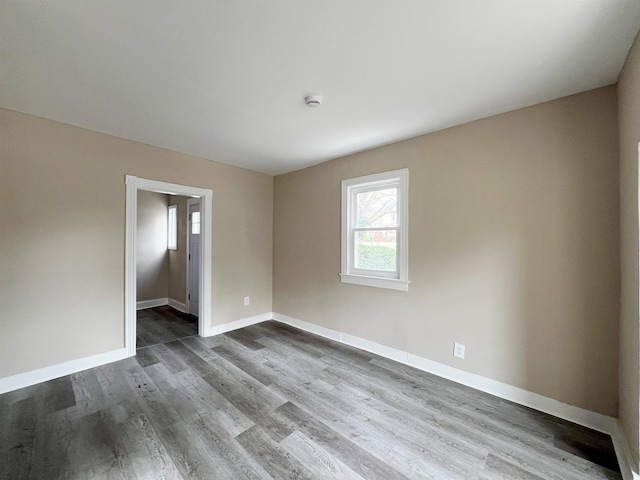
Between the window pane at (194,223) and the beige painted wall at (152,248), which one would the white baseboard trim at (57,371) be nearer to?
the window pane at (194,223)

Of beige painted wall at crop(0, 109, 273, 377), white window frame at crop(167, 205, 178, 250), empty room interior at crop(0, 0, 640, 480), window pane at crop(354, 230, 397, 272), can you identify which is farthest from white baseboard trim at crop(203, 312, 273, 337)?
white window frame at crop(167, 205, 178, 250)

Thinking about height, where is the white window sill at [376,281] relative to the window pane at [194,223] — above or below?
below

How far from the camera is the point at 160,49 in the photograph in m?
1.58

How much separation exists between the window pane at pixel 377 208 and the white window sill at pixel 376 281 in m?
0.66

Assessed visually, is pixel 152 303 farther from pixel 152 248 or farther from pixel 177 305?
pixel 152 248

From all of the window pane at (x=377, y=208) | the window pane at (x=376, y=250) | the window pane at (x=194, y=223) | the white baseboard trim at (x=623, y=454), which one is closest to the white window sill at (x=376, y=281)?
the window pane at (x=376, y=250)

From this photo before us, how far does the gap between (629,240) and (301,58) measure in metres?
2.30

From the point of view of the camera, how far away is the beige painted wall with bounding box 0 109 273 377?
237cm

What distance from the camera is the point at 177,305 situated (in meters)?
5.21

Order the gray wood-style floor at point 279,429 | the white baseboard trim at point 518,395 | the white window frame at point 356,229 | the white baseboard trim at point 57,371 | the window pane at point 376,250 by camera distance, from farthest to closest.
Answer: the window pane at point 376,250
the white window frame at point 356,229
the white baseboard trim at point 57,371
the white baseboard trim at point 518,395
the gray wood-style floor at point 279,429

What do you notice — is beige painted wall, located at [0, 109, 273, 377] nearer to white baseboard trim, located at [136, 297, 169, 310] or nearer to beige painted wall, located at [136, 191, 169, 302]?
beige painted wall, located at [136, 191, 169, 302]

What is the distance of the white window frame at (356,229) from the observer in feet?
9.66

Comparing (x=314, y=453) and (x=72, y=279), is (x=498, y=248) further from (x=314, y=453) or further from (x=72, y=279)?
(x=72, y=279)

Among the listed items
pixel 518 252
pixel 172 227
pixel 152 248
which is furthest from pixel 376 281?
pixel 152 248
